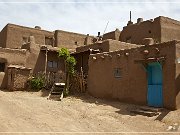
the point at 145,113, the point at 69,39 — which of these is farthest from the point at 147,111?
the point at 69,39

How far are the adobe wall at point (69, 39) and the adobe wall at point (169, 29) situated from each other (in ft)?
31.8

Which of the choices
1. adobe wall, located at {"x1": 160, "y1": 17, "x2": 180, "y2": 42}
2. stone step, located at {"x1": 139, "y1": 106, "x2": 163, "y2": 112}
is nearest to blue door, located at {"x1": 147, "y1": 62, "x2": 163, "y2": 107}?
stone step, located at {"x1": 139, "y1": 106, "x2": 163, "y2": 112}

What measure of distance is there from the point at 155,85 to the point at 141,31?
11.2 meters

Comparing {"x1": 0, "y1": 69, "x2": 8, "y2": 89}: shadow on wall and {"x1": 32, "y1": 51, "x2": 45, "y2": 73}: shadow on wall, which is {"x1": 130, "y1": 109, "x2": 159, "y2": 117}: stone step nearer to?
{"x1": 0, "y1": 69, "x2": 8, "y2": 89}: shadow on wall

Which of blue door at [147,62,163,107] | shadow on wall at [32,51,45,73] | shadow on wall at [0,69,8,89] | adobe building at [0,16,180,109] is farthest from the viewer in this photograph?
shadow on wall at [32,51,45,73]

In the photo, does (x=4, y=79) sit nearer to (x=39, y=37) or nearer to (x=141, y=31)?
(x=39, y=37)

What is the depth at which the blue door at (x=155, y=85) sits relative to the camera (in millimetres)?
15039

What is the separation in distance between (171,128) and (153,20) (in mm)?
14571

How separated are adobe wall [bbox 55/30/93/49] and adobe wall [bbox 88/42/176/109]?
1037 cm

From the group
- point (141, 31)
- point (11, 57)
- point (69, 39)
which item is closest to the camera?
point (11, 57)

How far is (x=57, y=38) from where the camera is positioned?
97.3 feet

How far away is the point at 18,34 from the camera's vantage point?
90.7ft

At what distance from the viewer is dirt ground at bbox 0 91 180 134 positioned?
1098cm

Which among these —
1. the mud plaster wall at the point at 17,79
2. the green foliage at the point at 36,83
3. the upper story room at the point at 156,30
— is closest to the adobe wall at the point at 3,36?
the mud plaster wall at the point at 17,79
